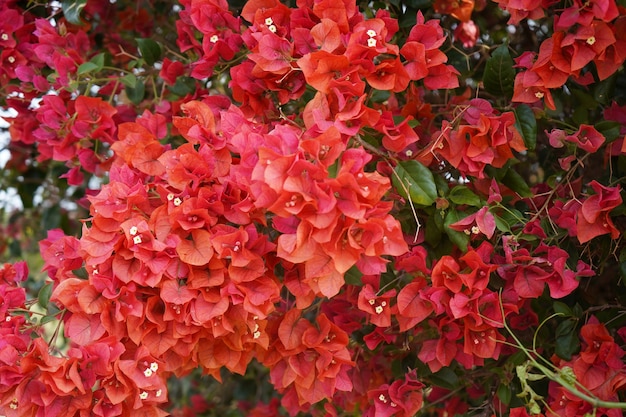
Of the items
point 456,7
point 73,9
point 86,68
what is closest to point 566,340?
point 456,7

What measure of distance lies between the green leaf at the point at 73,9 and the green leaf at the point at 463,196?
91 centimetres

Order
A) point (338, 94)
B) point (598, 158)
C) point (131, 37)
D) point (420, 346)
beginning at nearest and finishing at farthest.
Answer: point (338, 94) < point (420, 346) < point (598, 158) < point (131, 37)

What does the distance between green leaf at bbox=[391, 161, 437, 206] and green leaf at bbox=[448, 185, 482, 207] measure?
6 centimetres

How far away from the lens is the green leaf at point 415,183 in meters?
1.29

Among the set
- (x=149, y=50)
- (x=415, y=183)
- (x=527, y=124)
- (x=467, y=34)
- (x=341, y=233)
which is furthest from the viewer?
(x=467, y=34)

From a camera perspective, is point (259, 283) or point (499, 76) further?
point (499, 76)

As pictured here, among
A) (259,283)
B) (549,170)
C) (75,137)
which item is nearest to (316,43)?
(259,283)

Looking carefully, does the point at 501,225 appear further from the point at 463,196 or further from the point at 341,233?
the point at 341,233

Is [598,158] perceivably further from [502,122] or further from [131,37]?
[131,37]

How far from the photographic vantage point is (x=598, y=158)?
1725 mm

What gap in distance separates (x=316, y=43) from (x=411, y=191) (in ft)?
1.02

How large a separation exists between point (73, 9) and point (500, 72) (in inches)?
37.4

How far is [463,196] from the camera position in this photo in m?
1.35

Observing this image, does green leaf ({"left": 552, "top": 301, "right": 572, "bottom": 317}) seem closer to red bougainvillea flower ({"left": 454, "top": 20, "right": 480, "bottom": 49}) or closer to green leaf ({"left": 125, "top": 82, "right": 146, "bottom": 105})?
red bougainvillea flower ({"left": 454, "top": 20, "right": 480, "bottom": 49})
